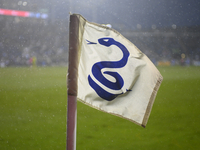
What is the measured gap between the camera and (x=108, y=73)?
2.00m

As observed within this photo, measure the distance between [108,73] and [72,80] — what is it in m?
0.41

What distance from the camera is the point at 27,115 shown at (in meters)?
5.27

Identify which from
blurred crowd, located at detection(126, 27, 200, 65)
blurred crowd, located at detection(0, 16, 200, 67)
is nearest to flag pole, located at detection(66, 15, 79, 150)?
blurred crowd, located at detection(0, 16, 200, 67)

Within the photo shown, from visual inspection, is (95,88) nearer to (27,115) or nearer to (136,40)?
(27,115)

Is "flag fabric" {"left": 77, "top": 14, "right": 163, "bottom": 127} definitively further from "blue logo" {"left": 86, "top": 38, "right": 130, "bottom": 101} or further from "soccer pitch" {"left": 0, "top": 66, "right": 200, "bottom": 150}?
"soccer pitch" {"left": 0, "top": 66, "right": 200, "bottom": 150}

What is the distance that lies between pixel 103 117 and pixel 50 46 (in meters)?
36.0

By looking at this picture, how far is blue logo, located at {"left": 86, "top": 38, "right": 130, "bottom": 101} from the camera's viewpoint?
77.0 inches

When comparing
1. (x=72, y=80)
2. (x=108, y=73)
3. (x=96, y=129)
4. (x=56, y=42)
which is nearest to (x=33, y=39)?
(x=56, y=42)

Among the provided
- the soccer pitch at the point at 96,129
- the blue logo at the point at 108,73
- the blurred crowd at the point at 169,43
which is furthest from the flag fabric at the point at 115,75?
the blurred crowd at the point at 169,43

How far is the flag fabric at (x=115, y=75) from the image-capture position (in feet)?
6.35

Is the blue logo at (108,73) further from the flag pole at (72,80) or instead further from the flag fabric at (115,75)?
the flag pole at (72,80)

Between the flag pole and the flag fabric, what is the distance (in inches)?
7.4

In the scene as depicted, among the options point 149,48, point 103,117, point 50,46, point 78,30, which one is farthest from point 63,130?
point 149,48

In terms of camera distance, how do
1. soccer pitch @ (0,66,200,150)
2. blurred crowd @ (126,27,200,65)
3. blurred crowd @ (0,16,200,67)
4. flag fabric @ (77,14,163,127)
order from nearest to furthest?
1. flag fabric @ (77,14,163,127)
2. soccer pitch @ (0,66,200,150)
3. blurred crowd @ (0,16,200,67)
4. blurred crowd @ (126,27,200,65)
